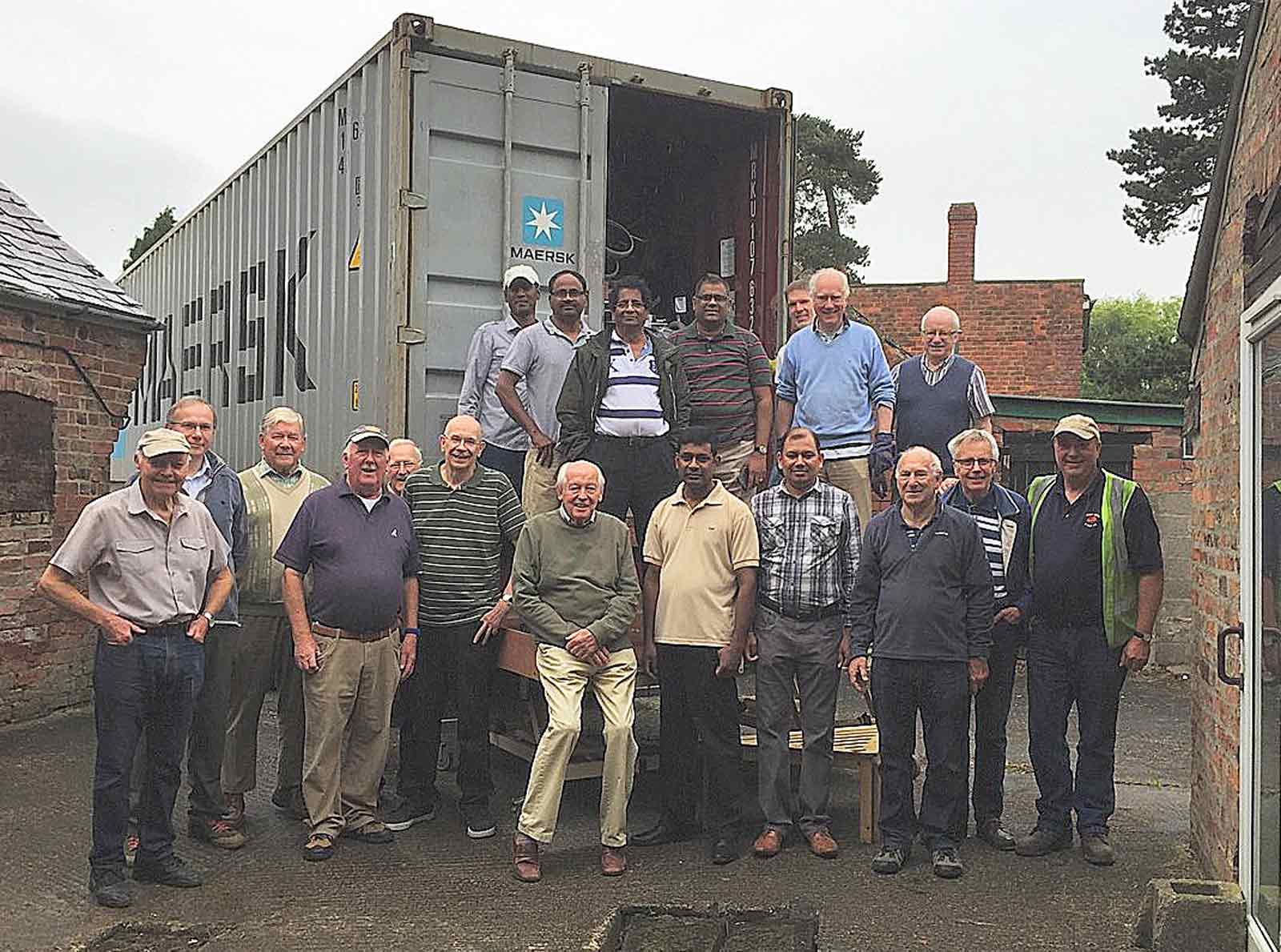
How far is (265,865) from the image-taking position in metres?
5.50

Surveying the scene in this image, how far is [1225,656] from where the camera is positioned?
463 centimetres

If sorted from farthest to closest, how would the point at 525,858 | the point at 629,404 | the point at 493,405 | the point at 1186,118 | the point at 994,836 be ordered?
the point at 1186,118, the point at 493,405, the point at 629,404, the point at 994,836, the point at 525,858

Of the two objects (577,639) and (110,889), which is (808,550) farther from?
(110,889)

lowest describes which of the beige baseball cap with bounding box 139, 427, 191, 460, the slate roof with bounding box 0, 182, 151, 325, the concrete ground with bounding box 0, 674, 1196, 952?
the concrete ground with bounding box 0, 674, 1196, 952

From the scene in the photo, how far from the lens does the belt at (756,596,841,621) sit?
5.56 metres

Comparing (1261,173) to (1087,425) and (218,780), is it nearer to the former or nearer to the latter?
(1087,425)

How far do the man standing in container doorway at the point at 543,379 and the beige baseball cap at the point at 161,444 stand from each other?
5.69ft

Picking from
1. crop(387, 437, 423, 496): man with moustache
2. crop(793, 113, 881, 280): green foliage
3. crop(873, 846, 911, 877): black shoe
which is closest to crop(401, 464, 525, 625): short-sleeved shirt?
crop(387, 437, 423, 496): man with moustache

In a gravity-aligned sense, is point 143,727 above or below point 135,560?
below

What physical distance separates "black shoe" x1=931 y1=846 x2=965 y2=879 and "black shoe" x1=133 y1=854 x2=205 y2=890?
297 cm

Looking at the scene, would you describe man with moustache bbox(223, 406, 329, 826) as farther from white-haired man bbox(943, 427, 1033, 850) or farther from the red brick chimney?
the red brick chimney

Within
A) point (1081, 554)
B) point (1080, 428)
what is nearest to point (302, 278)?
point (1080, 428)

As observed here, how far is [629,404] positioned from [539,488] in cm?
66

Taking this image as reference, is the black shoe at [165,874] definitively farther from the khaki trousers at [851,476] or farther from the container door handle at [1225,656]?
the container door handle at [1225,656]
